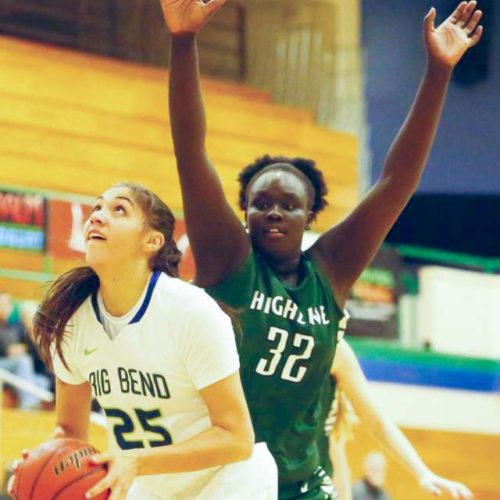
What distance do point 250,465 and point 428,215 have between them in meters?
12.9

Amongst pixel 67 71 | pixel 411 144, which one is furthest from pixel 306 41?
pixel 411 144

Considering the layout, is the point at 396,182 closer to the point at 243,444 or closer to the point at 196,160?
the point at 196,160

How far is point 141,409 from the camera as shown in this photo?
3.61m

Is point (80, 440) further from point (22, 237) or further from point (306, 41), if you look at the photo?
point (306, 41)

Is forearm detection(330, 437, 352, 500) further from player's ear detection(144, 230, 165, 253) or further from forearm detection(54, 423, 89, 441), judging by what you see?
player's ear detection(144, 230, 165, 253)

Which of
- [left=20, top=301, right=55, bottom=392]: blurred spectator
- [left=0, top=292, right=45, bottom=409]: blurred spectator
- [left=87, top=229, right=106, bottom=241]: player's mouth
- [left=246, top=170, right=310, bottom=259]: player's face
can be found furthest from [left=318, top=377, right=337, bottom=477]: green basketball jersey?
[left=20, top=301, right=55, bottom=392]: blurred spectator

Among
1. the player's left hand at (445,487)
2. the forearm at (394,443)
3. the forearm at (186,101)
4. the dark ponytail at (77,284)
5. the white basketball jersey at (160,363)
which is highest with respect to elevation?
the forearm at (186,101)

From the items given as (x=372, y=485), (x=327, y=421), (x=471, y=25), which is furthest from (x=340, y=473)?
(x=372, y=485)

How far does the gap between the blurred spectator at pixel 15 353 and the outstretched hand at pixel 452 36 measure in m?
6.42

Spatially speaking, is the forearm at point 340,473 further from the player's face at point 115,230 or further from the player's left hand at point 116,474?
the player's left hand at point 116,474

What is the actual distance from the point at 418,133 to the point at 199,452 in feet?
4.05

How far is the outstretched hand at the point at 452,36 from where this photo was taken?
159 inches

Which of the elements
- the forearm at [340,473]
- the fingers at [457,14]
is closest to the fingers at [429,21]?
the fingers at [457,14]

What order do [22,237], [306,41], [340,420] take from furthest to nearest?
1. [306,41]
2. [22,237]
3. [340,420]
